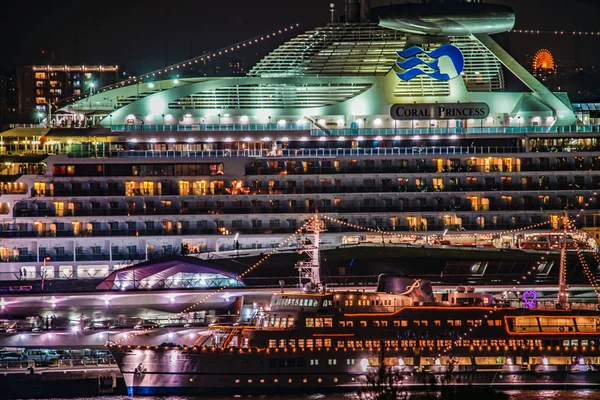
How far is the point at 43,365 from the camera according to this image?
6950 centimetres

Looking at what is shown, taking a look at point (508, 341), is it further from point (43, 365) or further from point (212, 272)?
point (43, 365)

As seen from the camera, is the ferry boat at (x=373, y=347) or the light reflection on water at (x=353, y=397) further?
the ferry boat at (x=373, y=347)

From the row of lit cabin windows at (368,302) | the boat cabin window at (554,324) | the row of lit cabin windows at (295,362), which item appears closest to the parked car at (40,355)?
the row of lit cabin windows at (295,362)

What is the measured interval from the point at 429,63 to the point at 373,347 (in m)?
22.5

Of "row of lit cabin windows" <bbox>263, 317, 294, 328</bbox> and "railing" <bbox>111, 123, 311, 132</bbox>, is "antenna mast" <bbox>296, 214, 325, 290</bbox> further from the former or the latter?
"railing" <bbox>111, 123, 311, 132</bbox>

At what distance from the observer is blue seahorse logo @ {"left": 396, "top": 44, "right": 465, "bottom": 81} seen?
276 feet

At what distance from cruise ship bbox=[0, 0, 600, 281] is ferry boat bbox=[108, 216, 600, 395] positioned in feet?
39.0

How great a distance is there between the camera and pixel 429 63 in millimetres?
84438

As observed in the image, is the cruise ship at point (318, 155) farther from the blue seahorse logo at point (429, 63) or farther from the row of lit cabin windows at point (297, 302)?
the row of lit cabin windows at point (297, 302)

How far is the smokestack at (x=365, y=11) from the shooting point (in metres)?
86.7

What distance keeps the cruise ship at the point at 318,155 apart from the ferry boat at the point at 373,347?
11.9 m

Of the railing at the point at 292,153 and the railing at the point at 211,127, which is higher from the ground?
the railing at the point at 211,127

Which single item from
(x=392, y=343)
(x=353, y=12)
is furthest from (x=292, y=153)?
(x=392, y=343)

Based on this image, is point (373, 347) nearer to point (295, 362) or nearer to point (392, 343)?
point (392, 343)
